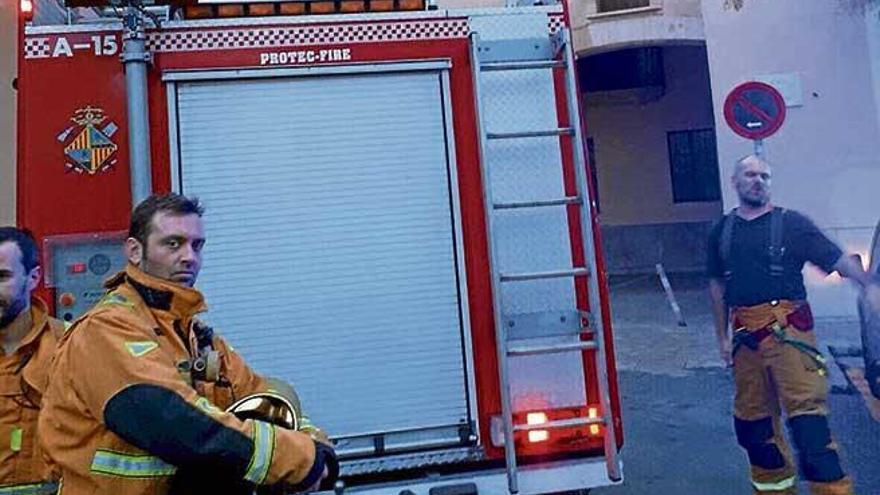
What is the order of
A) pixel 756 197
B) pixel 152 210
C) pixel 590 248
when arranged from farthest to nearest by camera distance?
pixel 756 197 → pixel 590 248 → pixel 152 210

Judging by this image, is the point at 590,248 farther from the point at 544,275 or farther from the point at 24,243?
the point at 24,243

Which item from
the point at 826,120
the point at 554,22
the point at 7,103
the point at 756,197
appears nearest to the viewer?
the point at 554,22

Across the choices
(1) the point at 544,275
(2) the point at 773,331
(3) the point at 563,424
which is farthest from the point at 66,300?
(2) the point at 773,331

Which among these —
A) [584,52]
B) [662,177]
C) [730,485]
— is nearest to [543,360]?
[730,485]

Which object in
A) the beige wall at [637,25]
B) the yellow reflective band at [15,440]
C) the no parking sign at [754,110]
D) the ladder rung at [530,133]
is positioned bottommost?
the yellow reflective band at [15,440]

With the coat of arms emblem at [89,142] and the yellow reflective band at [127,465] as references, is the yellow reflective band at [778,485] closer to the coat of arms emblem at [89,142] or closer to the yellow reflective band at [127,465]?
the yellow reflective band at [127,465]

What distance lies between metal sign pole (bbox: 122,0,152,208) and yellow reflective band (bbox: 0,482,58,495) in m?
1.13

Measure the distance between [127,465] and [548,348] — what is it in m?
1.82

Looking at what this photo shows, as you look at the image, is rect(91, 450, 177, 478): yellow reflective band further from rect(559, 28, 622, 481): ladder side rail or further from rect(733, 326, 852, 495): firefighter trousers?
rect(733, 326, 852, 495): firefighter trousers

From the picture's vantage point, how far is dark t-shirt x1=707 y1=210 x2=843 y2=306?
13.5 ft

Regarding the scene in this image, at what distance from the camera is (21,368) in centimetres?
228

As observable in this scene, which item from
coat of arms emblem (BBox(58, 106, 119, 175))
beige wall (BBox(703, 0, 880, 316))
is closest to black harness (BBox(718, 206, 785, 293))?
coat of arms emblem (BBox(58, 106, 119, 175))

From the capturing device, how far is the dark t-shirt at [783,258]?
4105 millimetres

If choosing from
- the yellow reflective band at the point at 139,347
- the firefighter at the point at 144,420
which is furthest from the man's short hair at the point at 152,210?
the yellow reflective band at the point at 139,347
